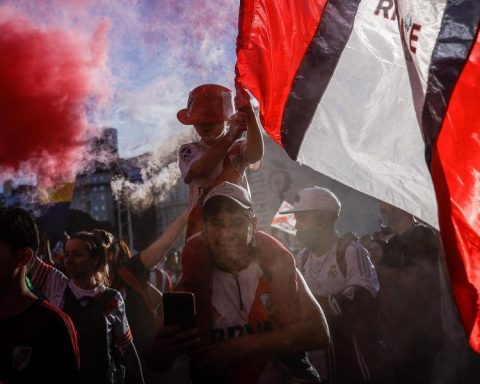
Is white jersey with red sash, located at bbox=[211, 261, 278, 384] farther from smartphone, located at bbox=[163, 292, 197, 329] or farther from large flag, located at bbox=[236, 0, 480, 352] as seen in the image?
large flag, located at bbox=[236, 0, 480, 352]

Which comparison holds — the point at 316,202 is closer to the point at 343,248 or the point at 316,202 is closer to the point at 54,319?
the point at 343,248

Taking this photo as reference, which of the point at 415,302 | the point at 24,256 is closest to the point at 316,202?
the point at 415,302

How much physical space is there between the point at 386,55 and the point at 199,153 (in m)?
1.32

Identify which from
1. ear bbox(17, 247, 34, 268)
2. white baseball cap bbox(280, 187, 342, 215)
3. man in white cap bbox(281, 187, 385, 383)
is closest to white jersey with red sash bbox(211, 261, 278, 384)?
ear bbox(17, 247, 34, 268)

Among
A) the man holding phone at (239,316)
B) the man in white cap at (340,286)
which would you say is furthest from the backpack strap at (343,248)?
the man holding phone at (239,316)

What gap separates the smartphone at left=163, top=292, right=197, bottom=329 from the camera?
2312mm

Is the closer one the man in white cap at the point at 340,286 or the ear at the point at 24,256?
the ear at the point at 24,256

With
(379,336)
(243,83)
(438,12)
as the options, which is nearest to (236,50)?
(243,83)

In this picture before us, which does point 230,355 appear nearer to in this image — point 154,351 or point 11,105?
point 154,351

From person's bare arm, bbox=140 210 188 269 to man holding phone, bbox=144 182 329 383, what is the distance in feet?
3.95

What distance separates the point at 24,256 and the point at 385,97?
2120mm

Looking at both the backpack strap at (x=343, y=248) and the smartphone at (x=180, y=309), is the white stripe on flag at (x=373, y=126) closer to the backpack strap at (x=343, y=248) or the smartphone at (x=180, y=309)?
the smartphone at (x=180, y=309)

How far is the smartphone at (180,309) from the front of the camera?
7.59 feet

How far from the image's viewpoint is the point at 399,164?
2.66 meters
